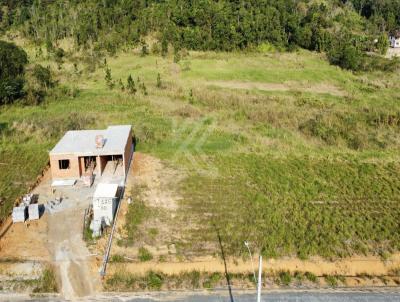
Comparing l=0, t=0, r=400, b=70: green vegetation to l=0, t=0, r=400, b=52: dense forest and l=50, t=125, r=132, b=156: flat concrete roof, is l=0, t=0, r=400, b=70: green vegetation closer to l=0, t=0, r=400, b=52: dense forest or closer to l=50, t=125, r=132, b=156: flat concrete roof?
l=0, t=0, r=400, b=52: dense forest

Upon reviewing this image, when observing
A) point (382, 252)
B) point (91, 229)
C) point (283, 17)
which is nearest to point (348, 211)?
point (382, 252)

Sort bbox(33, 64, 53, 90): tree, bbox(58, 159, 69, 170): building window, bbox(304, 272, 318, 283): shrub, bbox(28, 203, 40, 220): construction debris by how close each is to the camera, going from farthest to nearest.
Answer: bbox(33, 64, 53, 90): tree
bbox(58, 159, 69, 170): building window
bbox(28, 203, 40, 220): construction debris
bbox(304, 272, 318, 283): shrub

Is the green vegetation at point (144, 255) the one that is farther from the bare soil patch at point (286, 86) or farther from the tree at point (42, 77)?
the bare soil patch at point (286, 86)

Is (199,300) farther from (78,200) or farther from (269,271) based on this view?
(78,200)

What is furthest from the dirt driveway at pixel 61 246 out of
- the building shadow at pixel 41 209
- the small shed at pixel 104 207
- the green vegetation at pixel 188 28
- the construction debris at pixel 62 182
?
the green vegetation at pixel 188 28

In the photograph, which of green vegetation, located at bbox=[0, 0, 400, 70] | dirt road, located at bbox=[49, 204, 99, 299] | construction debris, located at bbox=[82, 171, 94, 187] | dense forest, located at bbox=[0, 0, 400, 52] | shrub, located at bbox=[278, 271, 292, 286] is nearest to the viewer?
dirt road, located at bbox=[49, 204, 99, 299]

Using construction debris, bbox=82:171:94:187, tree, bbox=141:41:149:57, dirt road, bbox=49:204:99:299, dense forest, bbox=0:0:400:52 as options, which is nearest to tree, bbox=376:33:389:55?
dense forest, bbox=0:0:400:52
